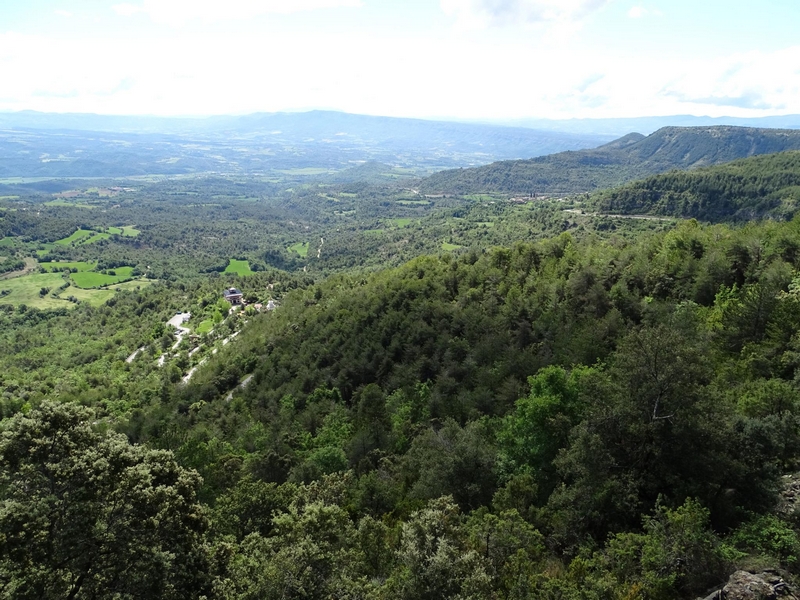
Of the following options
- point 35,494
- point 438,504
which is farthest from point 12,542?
point 438,504

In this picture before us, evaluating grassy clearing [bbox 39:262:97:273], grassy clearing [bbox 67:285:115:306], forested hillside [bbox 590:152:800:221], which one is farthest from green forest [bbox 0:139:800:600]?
grassy clearing [bbox 39:262:97:273]

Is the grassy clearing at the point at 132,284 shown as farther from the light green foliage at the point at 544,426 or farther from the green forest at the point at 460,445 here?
the light green foliage at the point at 544,426

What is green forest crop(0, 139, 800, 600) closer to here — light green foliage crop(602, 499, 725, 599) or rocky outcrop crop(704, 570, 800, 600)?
light green foliage crop(602, 499, 725, 599)

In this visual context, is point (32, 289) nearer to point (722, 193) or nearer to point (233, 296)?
point (233, 296)

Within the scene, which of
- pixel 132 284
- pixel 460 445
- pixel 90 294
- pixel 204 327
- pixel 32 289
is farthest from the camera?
pixel 132 284

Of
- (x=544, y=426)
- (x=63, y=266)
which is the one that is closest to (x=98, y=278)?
(x=63, y=266)

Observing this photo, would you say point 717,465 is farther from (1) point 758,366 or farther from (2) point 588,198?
(2) point 588,198
